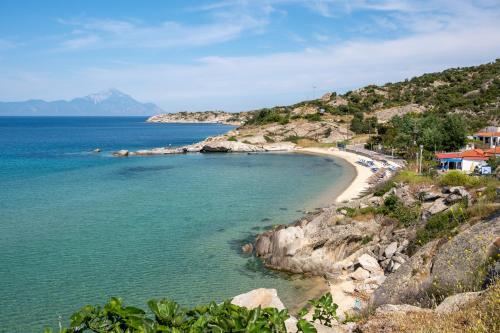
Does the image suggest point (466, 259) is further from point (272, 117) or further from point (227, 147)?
point (272, 117)

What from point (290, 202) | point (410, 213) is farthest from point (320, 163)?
point (410, 213)

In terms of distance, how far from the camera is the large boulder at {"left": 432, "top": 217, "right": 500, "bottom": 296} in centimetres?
835

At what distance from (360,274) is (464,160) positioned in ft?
83.3

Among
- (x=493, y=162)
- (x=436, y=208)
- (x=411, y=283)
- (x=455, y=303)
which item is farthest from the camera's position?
(x=493, y=162)

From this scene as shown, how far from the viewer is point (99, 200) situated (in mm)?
37688

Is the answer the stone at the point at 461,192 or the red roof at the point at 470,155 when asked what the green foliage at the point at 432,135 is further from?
the stone at the point at 461,192

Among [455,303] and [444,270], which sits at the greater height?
[455,303]

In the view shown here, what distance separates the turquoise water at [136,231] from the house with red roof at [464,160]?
11817 mm

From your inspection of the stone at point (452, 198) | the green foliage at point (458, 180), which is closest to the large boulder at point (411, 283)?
the stone at point (452, 198)

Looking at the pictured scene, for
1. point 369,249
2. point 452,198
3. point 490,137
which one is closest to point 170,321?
point 369,249

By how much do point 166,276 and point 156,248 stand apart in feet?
14.4

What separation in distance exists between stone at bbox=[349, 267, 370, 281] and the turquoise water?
8.59 ft

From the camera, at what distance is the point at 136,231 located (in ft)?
89.8

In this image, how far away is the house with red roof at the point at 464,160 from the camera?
124 feet
